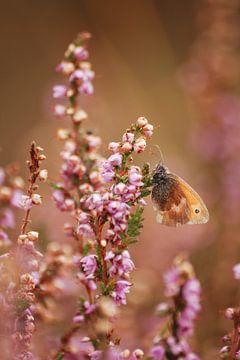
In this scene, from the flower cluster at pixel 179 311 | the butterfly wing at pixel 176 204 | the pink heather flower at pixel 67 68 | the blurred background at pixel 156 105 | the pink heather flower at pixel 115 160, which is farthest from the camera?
the blurred background at pixel 156 105

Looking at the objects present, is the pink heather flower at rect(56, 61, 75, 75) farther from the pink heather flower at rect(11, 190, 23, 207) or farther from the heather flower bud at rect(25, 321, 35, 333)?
the heather flower bud at rect(25, 321, 35, 333)

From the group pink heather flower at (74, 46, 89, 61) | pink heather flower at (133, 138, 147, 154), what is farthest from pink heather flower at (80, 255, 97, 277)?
pink heather flower at (74, 46, 89, 61)

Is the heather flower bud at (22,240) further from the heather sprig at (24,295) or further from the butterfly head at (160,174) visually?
the butterfly head at (160,174)

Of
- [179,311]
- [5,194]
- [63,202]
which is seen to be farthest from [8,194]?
[179,311]

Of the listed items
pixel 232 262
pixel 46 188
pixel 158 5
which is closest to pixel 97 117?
pixel 46 188

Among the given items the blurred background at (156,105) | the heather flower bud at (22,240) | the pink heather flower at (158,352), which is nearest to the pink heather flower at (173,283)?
the pink heather flower at (158,352)

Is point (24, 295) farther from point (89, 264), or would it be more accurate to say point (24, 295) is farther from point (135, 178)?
point (135, 178)
